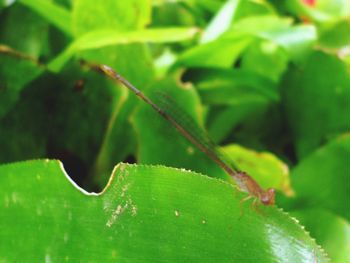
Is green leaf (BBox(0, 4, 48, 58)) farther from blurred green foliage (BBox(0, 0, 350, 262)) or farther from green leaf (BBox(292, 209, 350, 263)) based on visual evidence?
green leaf (BBox(292, 209, 350, 263))

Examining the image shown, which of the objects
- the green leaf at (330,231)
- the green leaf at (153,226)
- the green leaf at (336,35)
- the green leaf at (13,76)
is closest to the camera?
the green leaf at (153,226)

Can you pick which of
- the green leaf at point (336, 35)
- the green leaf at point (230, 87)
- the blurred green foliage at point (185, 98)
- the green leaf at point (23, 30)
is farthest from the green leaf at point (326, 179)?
the green leaf at point (23, 30)

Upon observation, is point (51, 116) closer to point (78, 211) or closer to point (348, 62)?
point (78, 211)

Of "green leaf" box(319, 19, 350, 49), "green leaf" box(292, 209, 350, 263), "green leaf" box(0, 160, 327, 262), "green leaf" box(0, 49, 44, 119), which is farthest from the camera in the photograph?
"green leaf" box(319, 19, 350, 49)

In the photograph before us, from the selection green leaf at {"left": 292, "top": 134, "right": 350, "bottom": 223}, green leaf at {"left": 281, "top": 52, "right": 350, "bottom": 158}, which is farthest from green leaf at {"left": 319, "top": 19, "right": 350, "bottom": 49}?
green leaf at {"left": 292, "top": 134, "right": 350, "bottom": 223}

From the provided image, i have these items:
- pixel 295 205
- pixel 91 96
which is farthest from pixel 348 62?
pixel 91 96

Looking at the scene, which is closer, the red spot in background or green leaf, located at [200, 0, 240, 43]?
green leaf, located at [200, 0, 240, 43]

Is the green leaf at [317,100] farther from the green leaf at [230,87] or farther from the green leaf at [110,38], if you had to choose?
the green leaf at [110,38]

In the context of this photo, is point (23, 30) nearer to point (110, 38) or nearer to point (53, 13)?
point (53, 13)
